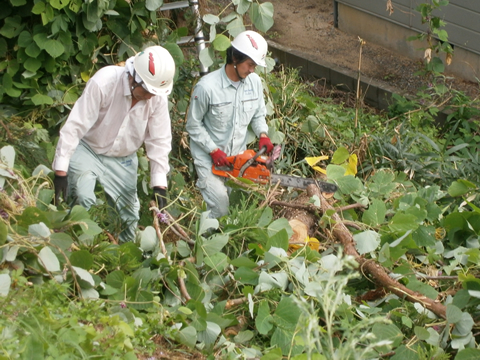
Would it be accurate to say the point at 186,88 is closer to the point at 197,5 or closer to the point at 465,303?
the point at 197,5

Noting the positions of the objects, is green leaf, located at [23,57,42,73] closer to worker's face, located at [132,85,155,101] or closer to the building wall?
worker's face, located at [132,85,155,101]

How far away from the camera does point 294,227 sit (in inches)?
134

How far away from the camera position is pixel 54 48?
15.5 feet

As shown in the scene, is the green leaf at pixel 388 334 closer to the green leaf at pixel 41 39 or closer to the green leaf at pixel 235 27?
the green leaf at pixel 235 27

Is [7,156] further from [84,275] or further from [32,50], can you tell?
[32,50]

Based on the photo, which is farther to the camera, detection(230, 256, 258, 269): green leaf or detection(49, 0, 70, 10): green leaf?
detection(49, 0, 70, 10): green leaf

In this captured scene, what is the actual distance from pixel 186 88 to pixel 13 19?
1658 mm

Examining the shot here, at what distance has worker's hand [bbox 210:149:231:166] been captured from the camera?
4434mm

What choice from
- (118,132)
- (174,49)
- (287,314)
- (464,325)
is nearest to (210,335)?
(287,314)

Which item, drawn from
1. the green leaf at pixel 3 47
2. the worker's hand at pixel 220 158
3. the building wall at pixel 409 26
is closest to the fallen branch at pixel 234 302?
the worker's hand at pixel 220 158

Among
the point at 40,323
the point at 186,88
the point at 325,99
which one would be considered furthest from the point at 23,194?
the point at 325,99

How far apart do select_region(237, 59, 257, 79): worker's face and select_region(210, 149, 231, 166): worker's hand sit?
0.59m

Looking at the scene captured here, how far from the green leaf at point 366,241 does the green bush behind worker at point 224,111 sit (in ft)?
4.73

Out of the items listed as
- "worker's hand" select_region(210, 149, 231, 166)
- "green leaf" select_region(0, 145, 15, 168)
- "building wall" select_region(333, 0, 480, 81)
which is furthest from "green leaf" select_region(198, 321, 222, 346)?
"building wall" select_region(333, 0, 480, 81)
